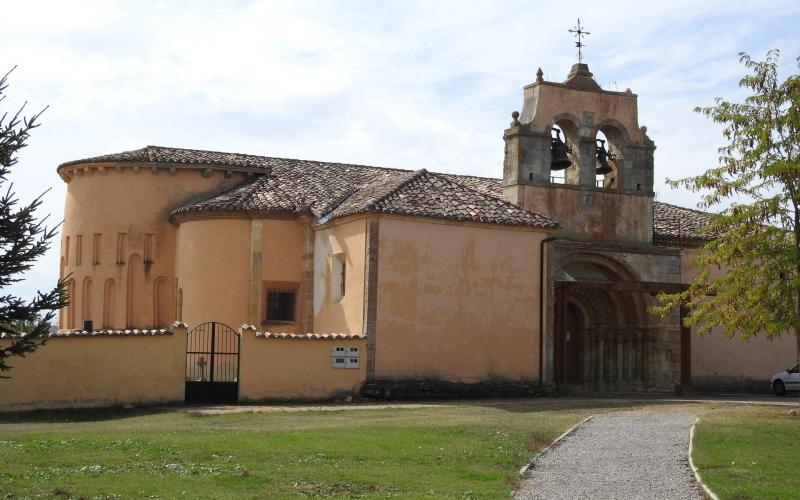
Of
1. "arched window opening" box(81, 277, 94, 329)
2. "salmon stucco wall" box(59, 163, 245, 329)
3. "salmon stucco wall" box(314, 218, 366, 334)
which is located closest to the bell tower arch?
"salmon stucco wall" box(314, 218, 366, 334)

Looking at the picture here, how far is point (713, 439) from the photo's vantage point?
19078mm

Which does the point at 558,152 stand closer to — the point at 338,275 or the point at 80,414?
the point at 338,275

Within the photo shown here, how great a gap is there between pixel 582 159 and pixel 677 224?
5.89 meters

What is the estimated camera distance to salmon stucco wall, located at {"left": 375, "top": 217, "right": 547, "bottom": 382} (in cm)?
2998

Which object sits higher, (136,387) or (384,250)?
(384,250)

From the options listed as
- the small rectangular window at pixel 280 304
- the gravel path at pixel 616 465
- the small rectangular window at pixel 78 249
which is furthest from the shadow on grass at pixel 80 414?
the small rectangular window at pixel 78 249

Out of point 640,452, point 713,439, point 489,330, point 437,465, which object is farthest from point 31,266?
point 489,330

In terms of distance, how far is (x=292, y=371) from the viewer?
28.2 metres

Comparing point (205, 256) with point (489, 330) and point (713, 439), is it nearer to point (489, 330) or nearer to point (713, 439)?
point (489, 330)

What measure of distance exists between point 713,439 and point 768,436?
1.58m

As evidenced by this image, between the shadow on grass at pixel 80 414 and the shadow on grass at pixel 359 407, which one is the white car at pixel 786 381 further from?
the shadow on grass at pixel 80 414

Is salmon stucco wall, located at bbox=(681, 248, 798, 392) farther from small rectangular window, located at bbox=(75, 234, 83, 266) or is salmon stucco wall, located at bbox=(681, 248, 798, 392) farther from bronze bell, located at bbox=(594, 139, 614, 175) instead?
small rectangular window, located at bbox=(75, 234, 83, 266)

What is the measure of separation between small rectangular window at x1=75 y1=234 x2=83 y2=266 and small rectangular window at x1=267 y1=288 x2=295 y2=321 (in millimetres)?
7445

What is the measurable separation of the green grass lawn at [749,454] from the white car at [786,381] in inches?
512
